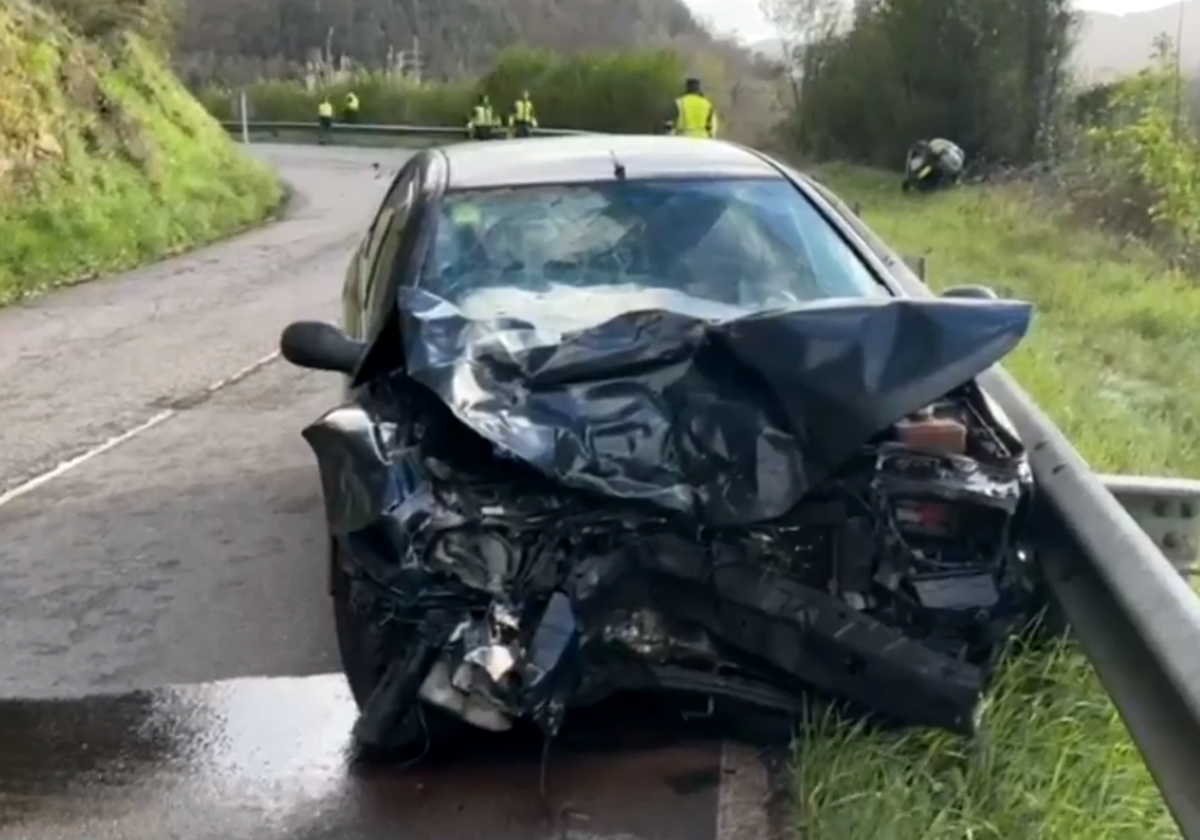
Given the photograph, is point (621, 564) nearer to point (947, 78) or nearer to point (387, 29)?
point (947, 78)

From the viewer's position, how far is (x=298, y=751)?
4.81 m

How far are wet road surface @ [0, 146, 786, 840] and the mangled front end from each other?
0.91ft

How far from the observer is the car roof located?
590 cm

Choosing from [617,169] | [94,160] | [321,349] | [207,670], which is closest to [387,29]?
[94,160]

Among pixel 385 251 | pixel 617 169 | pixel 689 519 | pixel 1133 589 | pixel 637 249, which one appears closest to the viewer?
pixel 1133 589

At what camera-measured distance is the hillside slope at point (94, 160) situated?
16.7 meters

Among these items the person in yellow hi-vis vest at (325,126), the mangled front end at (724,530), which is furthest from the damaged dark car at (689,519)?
the person in yellow hi-vis vest at (325,126)

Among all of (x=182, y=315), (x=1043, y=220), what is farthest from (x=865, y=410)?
(x=1043, y=220)

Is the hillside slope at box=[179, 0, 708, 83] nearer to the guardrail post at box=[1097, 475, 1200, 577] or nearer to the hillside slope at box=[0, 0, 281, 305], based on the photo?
the hillside slope at box=[0, 0, 281, 305]

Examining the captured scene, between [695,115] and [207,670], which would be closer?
[207,670]

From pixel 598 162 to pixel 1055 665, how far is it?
2.59m

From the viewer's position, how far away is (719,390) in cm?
441

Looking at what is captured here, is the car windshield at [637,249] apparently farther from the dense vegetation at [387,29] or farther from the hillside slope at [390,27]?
the hillside slope at [390,27]

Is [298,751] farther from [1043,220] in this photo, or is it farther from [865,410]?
[1043,220]
